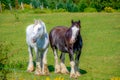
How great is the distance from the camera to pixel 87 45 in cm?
2459

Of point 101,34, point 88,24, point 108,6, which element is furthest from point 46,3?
point 101,34

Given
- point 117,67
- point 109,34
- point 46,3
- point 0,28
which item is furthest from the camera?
point 46,3

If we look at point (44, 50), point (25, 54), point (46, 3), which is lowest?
point (46, 3)

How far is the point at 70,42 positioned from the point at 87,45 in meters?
8.81

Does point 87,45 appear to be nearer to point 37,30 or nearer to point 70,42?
point 70,42

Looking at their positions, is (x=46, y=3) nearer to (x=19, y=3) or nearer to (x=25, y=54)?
(x=19, y=3)

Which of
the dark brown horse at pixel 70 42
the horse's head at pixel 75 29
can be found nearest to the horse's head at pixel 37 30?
the dark brown horse at pixel 70 42

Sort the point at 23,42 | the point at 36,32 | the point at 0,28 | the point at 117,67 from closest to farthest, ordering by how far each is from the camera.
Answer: the point at 36,32 → the point at 117,67 → the point at 23,42 → the point at 0,28

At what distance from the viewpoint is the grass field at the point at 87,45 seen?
16484 mm

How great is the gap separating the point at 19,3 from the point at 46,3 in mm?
4636

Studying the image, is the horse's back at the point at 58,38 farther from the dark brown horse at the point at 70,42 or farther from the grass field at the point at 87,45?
the grass field at the point at 87,45

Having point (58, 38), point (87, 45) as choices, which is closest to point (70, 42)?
point (58, 38)

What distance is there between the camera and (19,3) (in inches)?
2475

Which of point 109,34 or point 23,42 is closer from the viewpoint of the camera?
point 23,42
